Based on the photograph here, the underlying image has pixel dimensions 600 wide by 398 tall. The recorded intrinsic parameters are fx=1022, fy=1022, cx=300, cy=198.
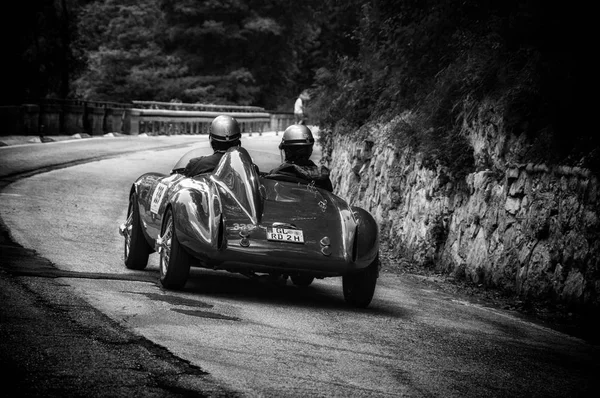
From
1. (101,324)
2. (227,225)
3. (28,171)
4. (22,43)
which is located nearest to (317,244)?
(227,225)

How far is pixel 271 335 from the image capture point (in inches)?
287

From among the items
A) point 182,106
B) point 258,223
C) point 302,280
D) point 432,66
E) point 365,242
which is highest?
point 432,66

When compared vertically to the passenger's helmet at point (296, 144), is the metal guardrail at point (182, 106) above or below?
above

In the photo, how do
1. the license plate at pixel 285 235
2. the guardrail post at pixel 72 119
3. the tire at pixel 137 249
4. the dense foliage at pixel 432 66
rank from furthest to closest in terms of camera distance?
1. the guardrail post at pixel 72 119
2. the dense foliage at pixel 432 66
3. the tire at pixel 137 249
4. the license plate at pixel 285 235

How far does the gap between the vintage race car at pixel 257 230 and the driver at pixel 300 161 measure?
0.35 metres

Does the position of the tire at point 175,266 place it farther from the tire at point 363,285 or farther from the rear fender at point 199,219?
the tire at point 363,285

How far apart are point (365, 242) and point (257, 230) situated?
1.05 meters

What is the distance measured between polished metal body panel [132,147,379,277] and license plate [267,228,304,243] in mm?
37

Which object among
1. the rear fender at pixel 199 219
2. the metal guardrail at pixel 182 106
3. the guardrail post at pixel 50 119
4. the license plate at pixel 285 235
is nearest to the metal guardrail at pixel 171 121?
the metal guardrail at pixel 182 106

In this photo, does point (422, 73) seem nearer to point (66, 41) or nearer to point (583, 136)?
point (583, 136)

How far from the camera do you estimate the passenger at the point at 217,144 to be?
10.4 metres

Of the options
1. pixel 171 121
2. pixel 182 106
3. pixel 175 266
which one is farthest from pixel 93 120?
pixel 175 266

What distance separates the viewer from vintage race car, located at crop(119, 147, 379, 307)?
8.92m

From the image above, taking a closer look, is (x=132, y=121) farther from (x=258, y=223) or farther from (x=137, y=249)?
(x=258, y=223)
